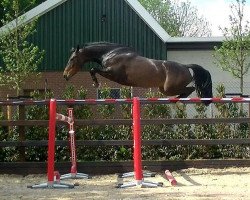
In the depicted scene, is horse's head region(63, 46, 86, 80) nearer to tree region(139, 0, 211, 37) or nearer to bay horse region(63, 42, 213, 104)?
bay horse region(63, 42, 213, 104)

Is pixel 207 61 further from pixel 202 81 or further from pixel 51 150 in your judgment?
pixel 202 81

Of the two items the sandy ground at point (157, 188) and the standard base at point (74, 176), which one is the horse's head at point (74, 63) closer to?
the sandy ground at point (157, 188)

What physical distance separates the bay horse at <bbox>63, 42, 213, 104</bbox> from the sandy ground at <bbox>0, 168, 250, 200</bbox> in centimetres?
146

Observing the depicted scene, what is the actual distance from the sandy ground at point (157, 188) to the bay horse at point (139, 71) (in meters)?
1.46

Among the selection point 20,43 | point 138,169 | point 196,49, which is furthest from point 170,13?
point 138,169

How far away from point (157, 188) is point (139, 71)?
2215 mm

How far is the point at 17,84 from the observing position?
593 inches

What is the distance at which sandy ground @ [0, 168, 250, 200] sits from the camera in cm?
657

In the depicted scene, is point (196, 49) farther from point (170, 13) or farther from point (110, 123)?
point (170, 13)

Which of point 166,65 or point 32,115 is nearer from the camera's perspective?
A: point 166,65

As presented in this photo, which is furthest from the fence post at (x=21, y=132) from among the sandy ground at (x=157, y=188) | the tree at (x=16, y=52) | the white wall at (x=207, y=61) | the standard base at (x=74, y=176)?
the white wall at (x=207, y=61)

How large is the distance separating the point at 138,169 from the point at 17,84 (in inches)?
336

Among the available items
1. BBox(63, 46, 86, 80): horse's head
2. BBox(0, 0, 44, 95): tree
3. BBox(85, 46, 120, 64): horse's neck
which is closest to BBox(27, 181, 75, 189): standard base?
BBox(63, 46, 86, 80): horse's head

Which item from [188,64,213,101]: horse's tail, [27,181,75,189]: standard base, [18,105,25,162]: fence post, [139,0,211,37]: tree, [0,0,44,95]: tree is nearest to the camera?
[188,64,213,101]: horse's tail
